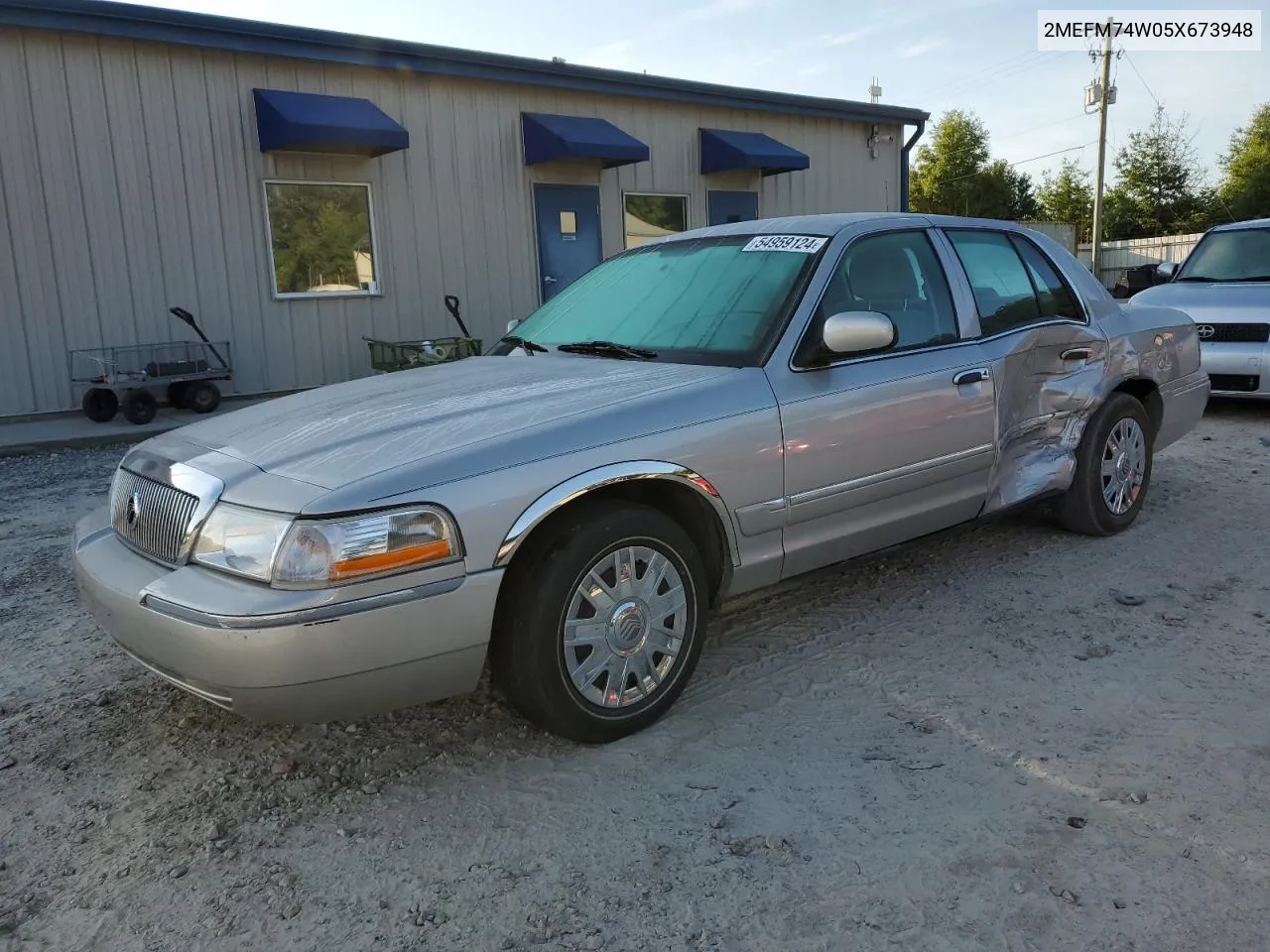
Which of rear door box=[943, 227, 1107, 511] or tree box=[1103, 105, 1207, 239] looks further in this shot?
tree box=[1103, 105, 1207, 239]

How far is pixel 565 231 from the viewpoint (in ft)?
42.1

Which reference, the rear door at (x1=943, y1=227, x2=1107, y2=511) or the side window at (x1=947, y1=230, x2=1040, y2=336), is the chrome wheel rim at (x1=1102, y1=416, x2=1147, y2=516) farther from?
the side window at (x1=947, y1=230, x2=1040, y2=336)

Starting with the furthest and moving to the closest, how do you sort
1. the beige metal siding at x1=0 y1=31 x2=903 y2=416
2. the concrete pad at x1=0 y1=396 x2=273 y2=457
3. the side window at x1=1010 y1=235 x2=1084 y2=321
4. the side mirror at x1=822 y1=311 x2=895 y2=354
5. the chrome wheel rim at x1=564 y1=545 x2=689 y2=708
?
the beige metal siding at x1=0 y1=31 x2=903 y2=416, the concrete pad at x1=0 y1=396 x2=273 y2=457, the side window at x1=1010 y1=235 x2=1084 y2=321, the side mirror at x1=822 y1=311 x2=895 y2=354, the chrome wheel rim at x1=564 y1=545 x2=689 y2=708

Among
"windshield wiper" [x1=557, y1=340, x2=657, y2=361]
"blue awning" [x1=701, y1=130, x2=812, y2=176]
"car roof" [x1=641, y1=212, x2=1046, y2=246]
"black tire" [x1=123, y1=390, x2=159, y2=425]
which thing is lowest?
"black tire" [x1=123, y1=390, x2=159, y2=425]

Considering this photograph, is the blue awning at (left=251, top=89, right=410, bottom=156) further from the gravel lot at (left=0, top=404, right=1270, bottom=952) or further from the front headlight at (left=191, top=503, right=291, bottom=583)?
the front headlight at (left=191, top=503, right=291, bottom=583)

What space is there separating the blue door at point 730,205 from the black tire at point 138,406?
8.13m

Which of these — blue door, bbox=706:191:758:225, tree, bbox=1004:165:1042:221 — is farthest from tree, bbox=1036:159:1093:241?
blue door, bbox=706:191:758:225

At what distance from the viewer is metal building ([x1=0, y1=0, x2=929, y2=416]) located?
9406 millimetres

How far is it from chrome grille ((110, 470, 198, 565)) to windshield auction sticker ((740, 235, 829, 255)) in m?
2.32

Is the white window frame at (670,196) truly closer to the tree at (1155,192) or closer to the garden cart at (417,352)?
the garden cart at (417,352)

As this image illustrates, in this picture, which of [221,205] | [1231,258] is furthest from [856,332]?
[221,205]

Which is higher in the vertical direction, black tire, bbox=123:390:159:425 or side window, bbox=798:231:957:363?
side window, bbox=798:231:957:363

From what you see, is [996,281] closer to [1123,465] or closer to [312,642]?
[1123,465]

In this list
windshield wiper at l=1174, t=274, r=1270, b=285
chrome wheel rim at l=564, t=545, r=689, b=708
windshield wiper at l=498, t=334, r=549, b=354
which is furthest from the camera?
windshield wiper at l=1174, t=274, r=1270, b=285
